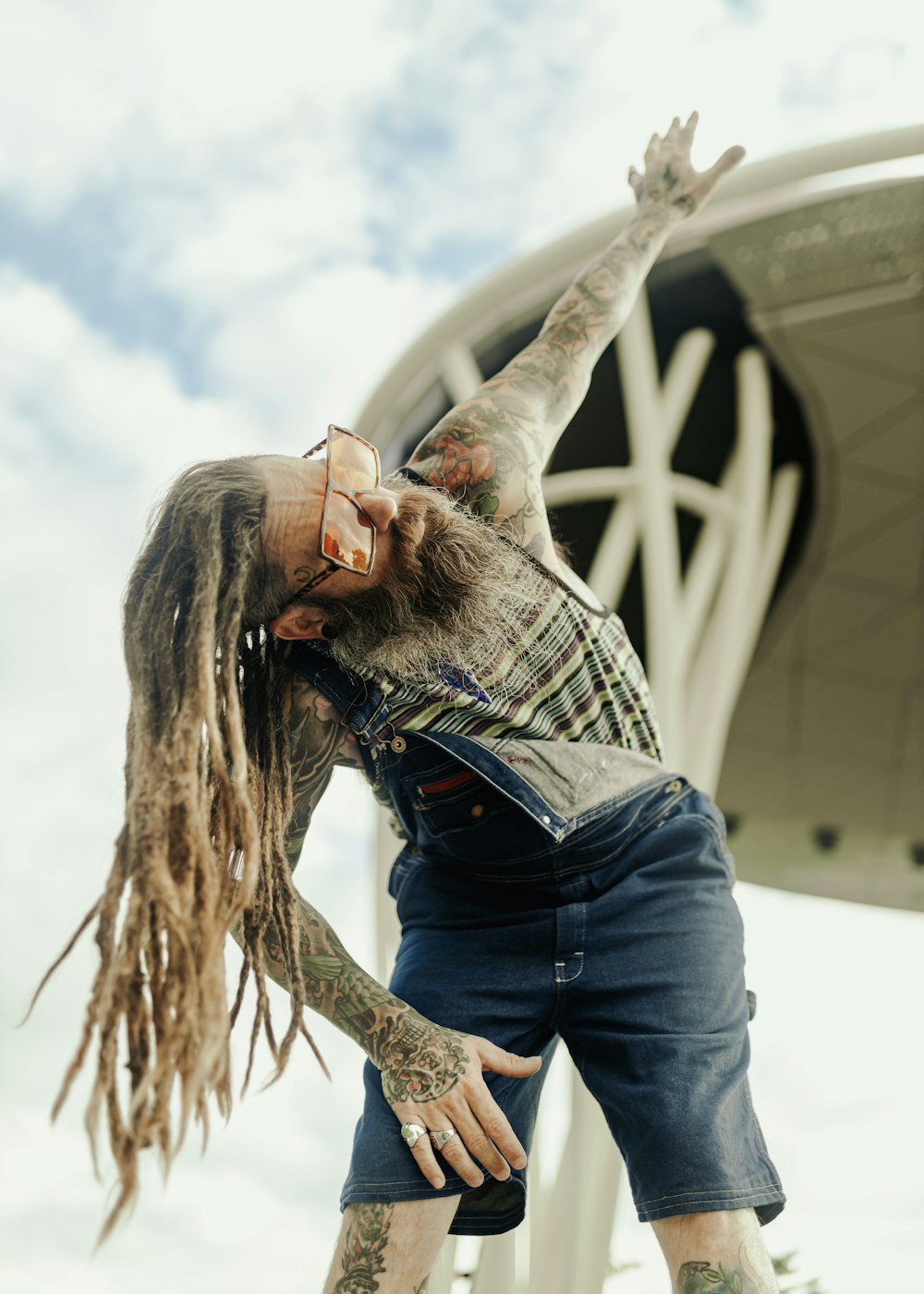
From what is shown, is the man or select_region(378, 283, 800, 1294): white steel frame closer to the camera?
the man

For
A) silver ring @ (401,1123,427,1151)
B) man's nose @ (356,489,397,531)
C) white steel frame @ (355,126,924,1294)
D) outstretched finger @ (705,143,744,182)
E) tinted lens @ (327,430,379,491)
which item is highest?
white steel frame @ (355,126,924,1294)

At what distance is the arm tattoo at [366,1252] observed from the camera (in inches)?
92.1

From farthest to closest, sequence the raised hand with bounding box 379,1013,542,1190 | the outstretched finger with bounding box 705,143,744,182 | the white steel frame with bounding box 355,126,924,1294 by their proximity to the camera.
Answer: the white steel frame with bounding box 355,126,924,1294, the outstretched finger with bounding box 705,143,744,182, the raised hand with bounding box 379,1013,542,1190

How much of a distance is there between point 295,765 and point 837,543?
7.59 metres

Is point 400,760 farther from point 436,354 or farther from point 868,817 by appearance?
point 868,817

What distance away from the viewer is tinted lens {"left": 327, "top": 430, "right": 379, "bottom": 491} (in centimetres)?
246

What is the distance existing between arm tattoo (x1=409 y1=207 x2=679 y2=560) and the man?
0.04 ft

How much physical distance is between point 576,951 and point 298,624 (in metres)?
0.91

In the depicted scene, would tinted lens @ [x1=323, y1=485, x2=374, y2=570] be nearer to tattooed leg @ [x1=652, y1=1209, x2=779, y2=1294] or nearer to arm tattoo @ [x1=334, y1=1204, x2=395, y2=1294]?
arm tattoo @ [x1=334, y1=1204, x2=395, y2=1294]

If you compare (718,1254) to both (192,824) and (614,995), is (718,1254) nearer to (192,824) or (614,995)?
(614,995)

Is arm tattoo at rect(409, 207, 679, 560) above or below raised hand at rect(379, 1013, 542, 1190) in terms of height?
above

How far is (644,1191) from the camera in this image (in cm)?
234

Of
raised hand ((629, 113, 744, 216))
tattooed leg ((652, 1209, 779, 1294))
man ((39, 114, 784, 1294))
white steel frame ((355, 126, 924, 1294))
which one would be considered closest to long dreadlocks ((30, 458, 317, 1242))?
man ((39, 114, 784, 1294))

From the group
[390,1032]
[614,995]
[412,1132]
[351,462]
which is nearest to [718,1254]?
[614,995]
